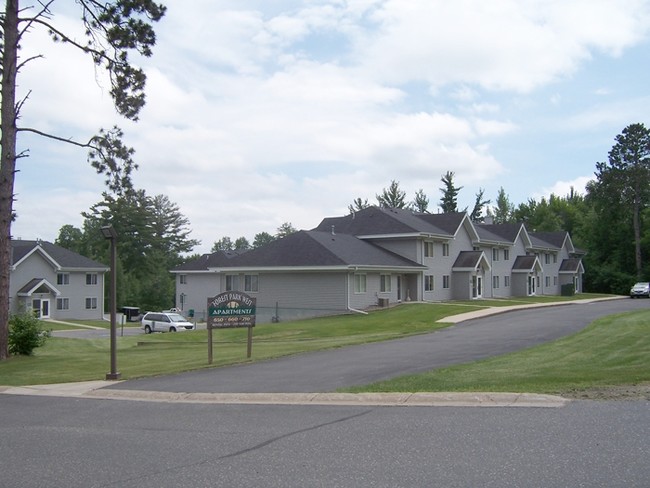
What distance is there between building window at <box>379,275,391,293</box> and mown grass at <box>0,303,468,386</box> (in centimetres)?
359

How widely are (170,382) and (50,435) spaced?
18.0 feet

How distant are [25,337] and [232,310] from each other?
824 cm

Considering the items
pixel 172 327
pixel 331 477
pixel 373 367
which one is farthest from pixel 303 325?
pixel 331 477

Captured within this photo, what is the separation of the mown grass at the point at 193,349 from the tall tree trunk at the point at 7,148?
6.46 feet

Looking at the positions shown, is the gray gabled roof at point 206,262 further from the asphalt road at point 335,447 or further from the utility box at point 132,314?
the asphalt road at point 335,447

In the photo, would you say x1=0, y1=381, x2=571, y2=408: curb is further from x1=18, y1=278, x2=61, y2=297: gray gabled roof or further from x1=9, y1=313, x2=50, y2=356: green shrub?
x1=18, y1=278, x2=61, y2=297: gray gabled roof

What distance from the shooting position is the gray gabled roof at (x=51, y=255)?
58875 millimetres

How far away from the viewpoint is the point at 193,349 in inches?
1021

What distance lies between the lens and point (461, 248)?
5641 cm

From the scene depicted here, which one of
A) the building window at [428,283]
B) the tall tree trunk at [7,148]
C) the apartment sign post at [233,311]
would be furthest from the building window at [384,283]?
the tall tree trunk at [7,148]

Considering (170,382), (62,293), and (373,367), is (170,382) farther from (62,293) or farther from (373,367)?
(62,293)

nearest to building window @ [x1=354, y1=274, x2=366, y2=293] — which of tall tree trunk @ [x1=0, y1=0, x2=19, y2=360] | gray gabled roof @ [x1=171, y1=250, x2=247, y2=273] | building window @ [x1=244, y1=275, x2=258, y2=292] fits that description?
building window @ [x1=244, y1=275, x2=258, y2=292]

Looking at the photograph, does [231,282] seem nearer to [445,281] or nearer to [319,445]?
[445,281]

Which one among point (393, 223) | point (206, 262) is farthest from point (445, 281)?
point (206, 262)
